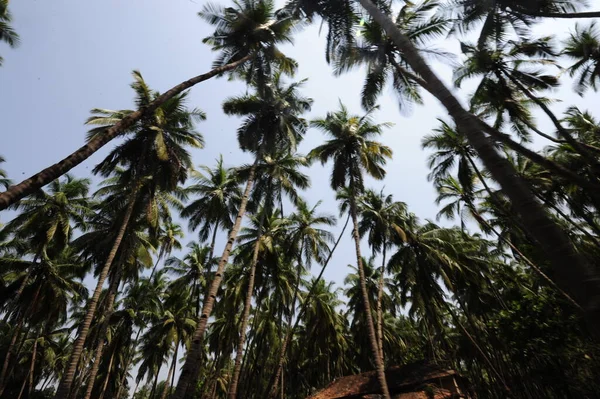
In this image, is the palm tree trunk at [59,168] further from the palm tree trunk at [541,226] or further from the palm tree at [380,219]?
the palm tree at [380,219]

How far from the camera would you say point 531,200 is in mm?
3234

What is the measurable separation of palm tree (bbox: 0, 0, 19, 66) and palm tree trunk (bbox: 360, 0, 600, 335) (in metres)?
19.6

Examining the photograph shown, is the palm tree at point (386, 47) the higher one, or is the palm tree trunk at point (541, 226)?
the palm tree at point (386, 47)

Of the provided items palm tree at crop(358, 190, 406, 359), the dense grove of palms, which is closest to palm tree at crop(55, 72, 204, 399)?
the dense grove of palms

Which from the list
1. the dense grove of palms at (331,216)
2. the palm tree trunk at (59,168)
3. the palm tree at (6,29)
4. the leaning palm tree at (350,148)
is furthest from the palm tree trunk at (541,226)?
the palm tree at (6,29)

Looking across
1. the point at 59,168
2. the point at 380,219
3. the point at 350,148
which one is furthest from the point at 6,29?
the point at 380,219

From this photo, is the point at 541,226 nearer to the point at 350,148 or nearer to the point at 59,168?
the point at 59,168

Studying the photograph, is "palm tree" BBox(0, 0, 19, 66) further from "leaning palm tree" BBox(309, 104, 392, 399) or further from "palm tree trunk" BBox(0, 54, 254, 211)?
"leaning palm tree" BBox(309, 104, 392, 399)

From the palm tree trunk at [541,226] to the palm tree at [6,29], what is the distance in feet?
64.2

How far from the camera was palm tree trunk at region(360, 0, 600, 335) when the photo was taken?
2400 mm

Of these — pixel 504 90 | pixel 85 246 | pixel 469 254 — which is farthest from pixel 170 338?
pixel 504 90

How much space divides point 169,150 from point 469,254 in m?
23.1

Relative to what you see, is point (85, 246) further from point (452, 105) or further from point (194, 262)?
point (452, 105)

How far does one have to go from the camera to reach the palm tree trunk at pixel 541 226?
7.88ft
